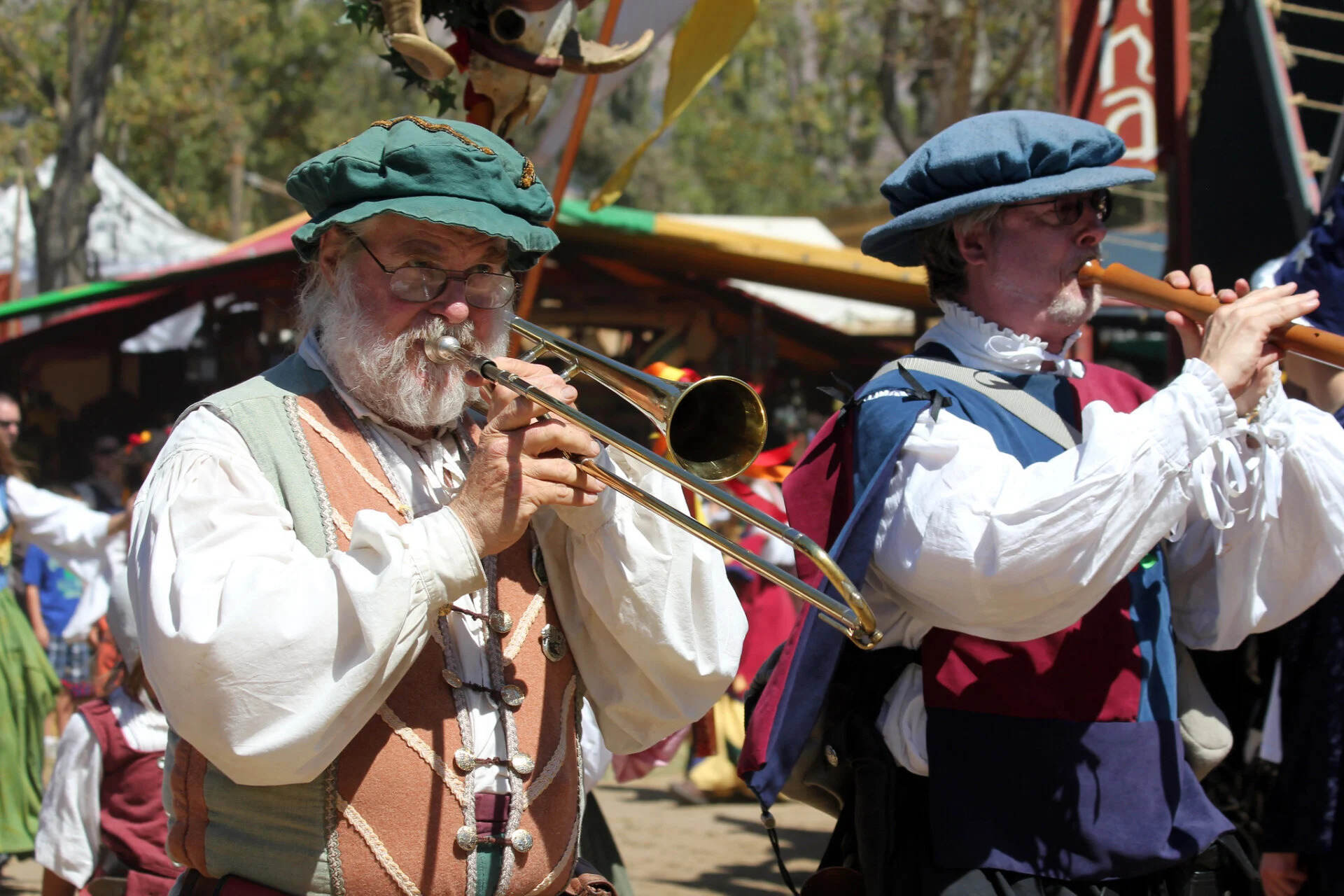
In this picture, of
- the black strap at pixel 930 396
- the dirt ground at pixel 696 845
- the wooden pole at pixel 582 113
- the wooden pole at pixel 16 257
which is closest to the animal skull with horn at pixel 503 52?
the wooden pole at pixel 582 113

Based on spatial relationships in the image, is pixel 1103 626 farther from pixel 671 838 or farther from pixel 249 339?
pixel 249 339

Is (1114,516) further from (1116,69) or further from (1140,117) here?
(1116,69)

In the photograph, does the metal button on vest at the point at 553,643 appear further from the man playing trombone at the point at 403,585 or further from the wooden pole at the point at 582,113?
the wooden pole at the point at 582,113

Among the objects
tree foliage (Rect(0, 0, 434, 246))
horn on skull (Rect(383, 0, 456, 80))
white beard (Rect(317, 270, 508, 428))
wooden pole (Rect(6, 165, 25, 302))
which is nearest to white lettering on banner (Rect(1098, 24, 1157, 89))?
horn on skull (Rect(383, 0, 456, 80))

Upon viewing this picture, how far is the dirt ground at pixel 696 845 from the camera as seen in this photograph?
22.9 ft

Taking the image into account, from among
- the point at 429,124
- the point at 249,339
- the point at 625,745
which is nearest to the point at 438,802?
the point at 625,745

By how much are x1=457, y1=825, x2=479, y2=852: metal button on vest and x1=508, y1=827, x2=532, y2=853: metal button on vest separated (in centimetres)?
6

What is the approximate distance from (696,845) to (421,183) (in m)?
6.10

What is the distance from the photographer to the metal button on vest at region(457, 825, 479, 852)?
2.22 metres

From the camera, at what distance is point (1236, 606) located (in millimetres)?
2725

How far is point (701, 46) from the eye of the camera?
5184 millimetres

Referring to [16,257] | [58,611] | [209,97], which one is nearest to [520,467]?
[58,611]

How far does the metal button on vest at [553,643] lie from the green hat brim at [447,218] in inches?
25.6

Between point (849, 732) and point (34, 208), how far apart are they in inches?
706
